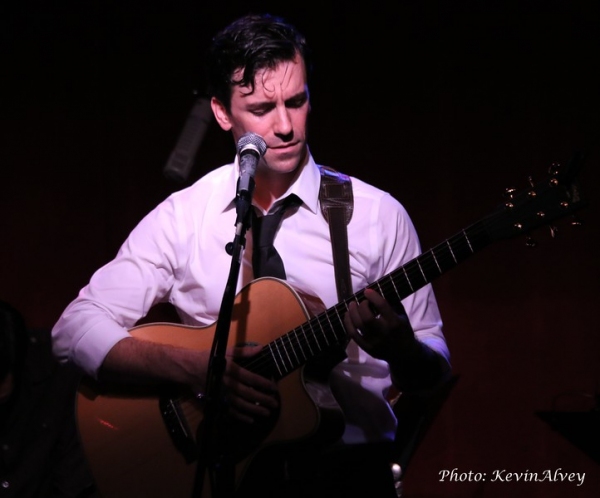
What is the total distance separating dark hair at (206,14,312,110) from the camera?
2.52 metres

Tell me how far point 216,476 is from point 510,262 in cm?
203

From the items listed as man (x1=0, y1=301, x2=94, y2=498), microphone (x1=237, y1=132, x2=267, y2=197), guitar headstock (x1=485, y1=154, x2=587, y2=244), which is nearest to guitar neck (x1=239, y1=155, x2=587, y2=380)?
guitar headstock (x1=485, y1=154, x2=587, y2=244)

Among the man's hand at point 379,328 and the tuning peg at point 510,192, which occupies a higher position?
the tuning peg at point 510,192

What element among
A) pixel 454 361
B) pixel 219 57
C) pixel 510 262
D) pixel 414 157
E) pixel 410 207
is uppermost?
pixel 219 57

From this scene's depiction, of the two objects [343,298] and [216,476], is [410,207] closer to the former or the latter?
[343,298]

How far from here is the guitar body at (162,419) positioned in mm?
2203

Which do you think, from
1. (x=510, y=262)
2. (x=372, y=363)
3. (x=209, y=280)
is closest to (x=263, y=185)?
(x=209, y=280)

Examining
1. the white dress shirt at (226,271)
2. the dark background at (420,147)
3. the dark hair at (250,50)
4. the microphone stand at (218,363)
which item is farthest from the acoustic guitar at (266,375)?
the dark background at (420,147)

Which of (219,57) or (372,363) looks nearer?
(372,363)

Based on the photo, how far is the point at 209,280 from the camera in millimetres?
2496

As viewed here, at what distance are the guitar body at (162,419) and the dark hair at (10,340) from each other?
0.81 metres

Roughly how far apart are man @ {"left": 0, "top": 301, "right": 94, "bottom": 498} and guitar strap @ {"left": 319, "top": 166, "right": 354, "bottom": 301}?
127 centimetres

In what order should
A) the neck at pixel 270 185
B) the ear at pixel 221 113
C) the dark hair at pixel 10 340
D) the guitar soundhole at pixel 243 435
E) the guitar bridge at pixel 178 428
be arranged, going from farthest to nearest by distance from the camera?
the dark hair at pixel 10 340 < the ear at pixel 221 113 < the neck at pixel 270 185 < the guitar bridge at pixel 178 428 < the guitar soundhole at pixel 243 435

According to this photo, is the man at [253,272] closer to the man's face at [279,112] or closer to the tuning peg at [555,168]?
the man's face at [279,112]
